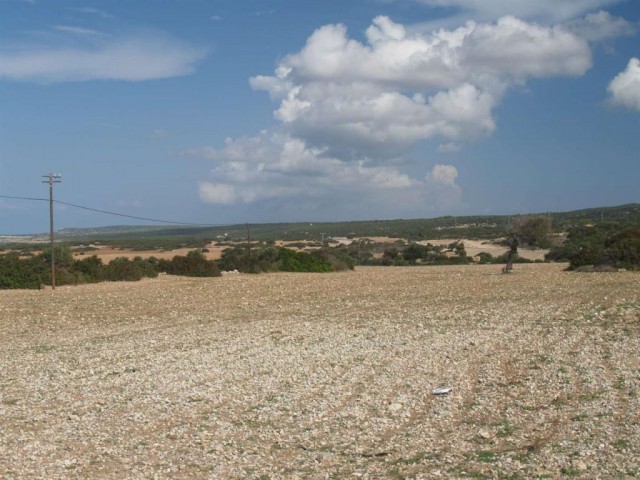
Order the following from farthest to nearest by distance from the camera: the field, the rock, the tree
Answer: the tree < the field < the rock

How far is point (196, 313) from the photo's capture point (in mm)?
22828

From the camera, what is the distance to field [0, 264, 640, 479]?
24.1ft

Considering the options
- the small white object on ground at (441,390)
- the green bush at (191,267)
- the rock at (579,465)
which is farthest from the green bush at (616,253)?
the rock at (579,465)

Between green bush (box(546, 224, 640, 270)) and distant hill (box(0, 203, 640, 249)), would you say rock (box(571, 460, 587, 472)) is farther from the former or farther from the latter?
distant hill (box(0, 203, 640, 249))

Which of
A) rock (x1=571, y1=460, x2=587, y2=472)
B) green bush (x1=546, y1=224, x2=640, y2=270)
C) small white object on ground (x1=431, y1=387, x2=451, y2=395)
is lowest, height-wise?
small white object on ground (x1=431, y1=387, x2=451, y2=395)

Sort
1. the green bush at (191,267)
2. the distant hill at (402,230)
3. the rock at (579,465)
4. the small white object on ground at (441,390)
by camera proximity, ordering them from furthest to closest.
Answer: the distant hill at (402,230) → the green bush at (191,267) → the small white object on ground at (441,390) → the rock at (579,465)

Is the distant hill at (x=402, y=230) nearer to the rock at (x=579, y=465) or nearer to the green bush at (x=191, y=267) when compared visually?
the green bush at (x=191, y=267)

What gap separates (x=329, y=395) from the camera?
10.3m

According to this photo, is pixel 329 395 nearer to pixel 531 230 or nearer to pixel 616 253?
pixel 531 230

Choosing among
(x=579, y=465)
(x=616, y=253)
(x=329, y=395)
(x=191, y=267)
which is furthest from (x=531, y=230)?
(x=579, y=465)

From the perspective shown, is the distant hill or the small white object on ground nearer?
the small white object on ground

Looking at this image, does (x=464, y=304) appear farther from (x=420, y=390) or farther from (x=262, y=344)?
(x=420, y=390)

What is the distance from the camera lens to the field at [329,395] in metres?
7.33

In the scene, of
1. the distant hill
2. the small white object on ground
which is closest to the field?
the small white object on ground
